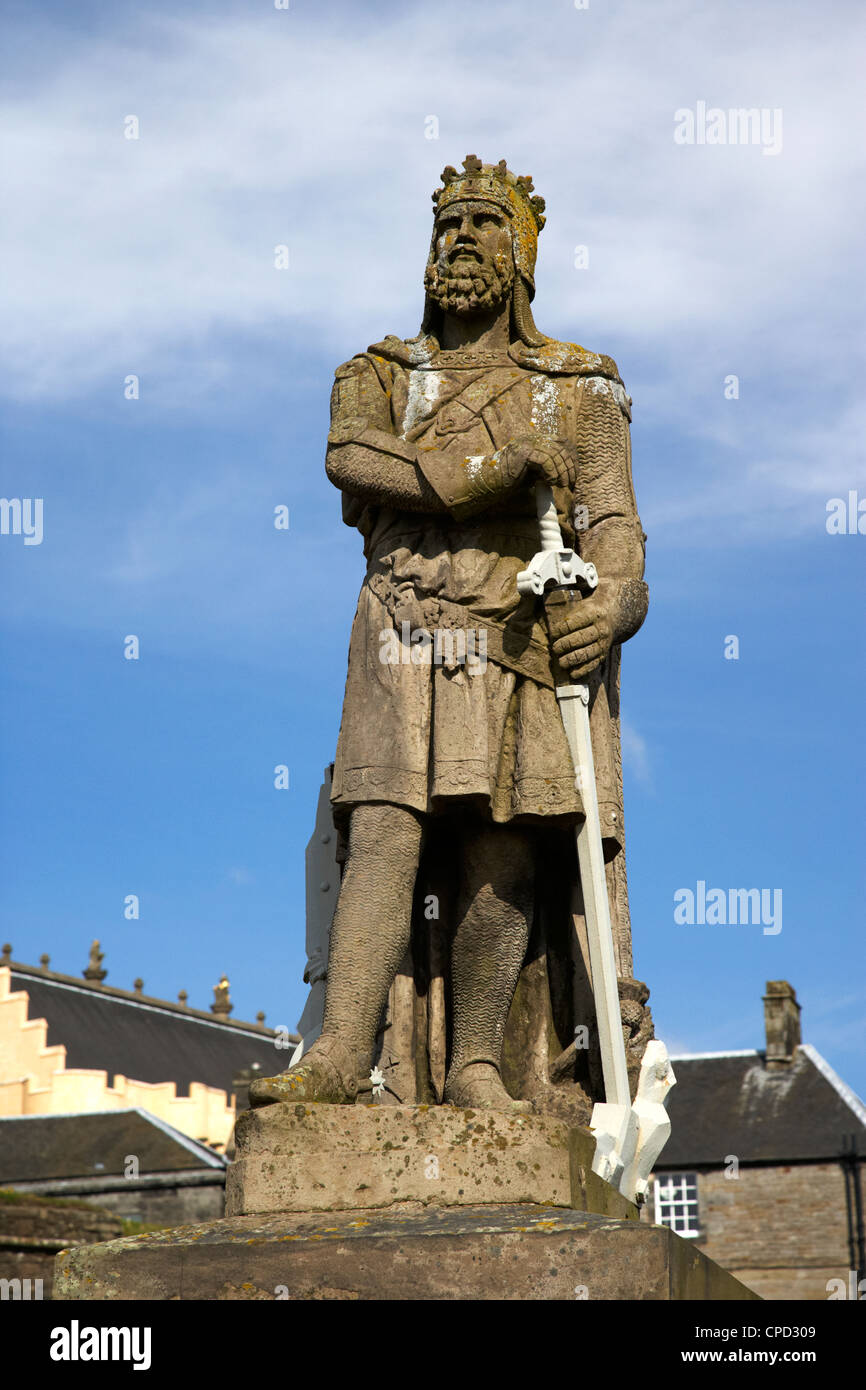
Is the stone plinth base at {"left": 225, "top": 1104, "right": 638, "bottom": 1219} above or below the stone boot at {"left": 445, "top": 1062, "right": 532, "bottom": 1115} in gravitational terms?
below

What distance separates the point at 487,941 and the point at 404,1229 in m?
1.79

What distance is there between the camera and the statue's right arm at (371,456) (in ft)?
26.2

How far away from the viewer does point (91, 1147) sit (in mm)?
54188

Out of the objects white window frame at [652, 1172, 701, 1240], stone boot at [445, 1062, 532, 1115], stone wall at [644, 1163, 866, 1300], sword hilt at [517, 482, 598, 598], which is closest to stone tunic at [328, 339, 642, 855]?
sword hilt at [517, 482, 598, 598]

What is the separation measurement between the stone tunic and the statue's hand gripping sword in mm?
82

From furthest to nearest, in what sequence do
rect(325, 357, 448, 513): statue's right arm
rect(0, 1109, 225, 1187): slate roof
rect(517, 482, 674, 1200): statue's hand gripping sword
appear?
rect(0, 1109, 225, 1187): slate roof
rect(325, 357, 448, 513): statue's right arm
rect(517, 482, 674, 1200): statue's hand gripping sword

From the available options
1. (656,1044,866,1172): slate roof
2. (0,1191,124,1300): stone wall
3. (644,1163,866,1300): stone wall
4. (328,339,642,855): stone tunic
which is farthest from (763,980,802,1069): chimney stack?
(328,339,642,855): stone tunic

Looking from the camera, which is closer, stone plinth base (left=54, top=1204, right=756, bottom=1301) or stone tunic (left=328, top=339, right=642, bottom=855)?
stone plinth base (left=54, top=1204, right=756, bottom=1301)

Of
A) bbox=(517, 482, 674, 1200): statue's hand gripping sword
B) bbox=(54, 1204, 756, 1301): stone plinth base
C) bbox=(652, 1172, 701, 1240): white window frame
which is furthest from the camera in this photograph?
bbox=(652, 1172, 701, 1240): white window frame

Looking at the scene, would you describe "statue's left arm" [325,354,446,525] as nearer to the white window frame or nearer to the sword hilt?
the sword hilt

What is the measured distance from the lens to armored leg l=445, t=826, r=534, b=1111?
7.79m

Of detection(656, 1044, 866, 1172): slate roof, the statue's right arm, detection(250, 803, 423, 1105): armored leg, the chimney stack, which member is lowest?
detection(250, 803, 423, 1105): armored leg
